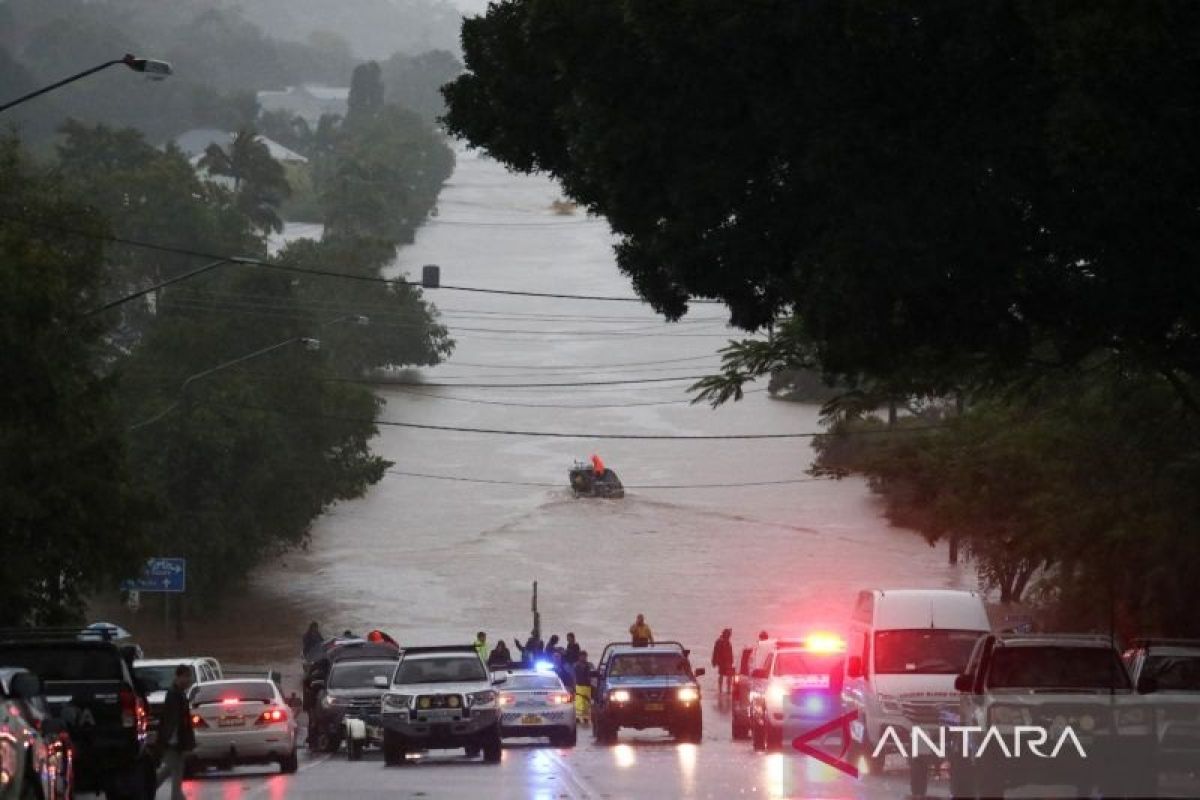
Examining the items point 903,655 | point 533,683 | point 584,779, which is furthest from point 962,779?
point 533,683

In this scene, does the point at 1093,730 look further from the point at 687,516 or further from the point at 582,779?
the point at 687,516

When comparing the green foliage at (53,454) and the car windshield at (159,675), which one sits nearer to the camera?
the car windshield at (159,675)

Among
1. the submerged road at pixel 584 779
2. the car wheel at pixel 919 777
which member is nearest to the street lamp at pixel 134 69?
the submerged road at pixel 584 779

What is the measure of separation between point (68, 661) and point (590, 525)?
259 ft

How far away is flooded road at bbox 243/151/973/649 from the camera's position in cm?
8375

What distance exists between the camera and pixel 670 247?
23312mm

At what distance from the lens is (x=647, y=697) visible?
39.3 m

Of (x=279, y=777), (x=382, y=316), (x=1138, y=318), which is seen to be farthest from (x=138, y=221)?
(x=1138, y=318)

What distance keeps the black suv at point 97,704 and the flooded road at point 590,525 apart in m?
55.0

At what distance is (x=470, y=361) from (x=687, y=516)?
5377 centimetres

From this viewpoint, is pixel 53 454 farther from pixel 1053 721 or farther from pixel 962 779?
pixel 1053 721

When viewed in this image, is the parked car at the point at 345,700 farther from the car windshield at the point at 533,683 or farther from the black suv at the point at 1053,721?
the black suv at the point at 1053,721

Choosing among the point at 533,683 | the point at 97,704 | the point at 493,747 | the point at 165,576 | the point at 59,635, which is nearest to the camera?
the point at 97,704

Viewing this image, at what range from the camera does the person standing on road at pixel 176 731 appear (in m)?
22.4
